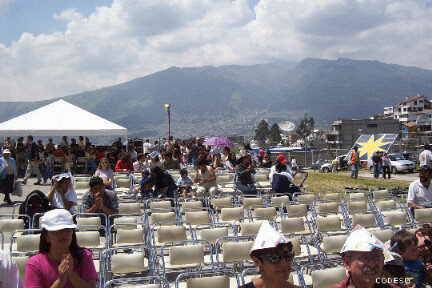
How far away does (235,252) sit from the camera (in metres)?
6.10

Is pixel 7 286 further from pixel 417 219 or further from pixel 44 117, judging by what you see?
pixel 44 117

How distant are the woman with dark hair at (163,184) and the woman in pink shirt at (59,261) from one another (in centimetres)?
724

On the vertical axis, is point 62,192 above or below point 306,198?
above

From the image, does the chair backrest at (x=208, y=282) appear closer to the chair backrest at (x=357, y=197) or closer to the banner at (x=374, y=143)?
the chair backrest at (x=357, y=197)

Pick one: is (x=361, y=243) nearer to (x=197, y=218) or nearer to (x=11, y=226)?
(x=197, y=218)

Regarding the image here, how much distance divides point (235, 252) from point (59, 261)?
2.99 metres

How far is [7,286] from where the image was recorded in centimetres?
296

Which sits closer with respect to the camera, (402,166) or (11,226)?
(11,226)

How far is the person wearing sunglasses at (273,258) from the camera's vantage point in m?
3.02

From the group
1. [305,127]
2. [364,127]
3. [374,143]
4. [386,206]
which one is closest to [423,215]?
[386,206]

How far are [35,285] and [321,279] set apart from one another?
2.61 meters

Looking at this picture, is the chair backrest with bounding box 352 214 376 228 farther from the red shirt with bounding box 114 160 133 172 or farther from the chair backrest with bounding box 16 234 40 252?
the red shirt with bounding box 114 160 133 172

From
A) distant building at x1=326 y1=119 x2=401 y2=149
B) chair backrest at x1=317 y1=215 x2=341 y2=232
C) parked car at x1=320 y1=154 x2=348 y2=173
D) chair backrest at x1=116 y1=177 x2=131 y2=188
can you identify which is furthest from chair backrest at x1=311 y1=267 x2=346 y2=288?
distant building at x1=326 y1=119 x2=401 y2=149

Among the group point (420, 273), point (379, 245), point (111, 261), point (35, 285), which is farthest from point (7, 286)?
point (420, 273)
